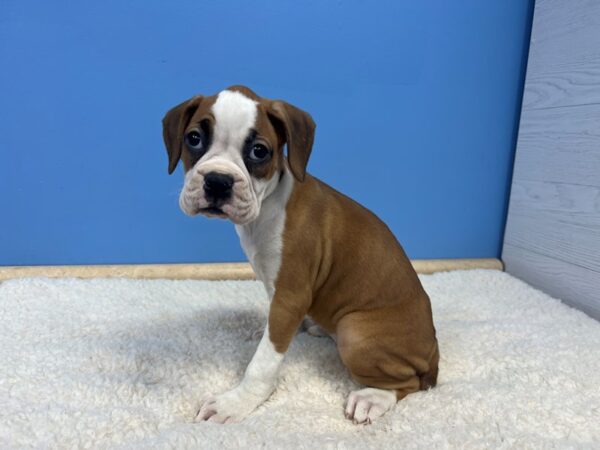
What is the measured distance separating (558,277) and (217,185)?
8.54 feet

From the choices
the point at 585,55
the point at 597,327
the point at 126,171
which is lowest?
the point at 597,327

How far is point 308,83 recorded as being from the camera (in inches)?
121

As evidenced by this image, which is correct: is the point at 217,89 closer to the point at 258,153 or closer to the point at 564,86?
the point at 258,153

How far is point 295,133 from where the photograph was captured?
1694mm

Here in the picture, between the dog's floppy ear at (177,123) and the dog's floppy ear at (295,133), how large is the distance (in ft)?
1.04

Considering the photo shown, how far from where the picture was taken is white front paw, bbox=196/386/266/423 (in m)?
1.69

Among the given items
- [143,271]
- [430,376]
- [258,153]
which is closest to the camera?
[258,153]

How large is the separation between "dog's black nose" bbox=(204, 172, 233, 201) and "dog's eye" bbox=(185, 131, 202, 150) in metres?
0.19

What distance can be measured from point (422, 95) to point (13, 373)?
2.96 metres

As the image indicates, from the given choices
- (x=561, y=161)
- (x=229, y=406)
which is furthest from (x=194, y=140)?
(x=561, y=161)

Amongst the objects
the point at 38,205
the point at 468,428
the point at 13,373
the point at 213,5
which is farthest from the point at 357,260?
the point at 38,205

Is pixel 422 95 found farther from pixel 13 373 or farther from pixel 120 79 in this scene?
pixel 13 373

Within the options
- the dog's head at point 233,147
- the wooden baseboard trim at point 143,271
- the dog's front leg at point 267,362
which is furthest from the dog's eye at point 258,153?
the wooden baseboard trim at point 143,271

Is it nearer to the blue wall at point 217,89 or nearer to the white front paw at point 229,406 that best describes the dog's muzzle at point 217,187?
the white front paw at point 229,406
